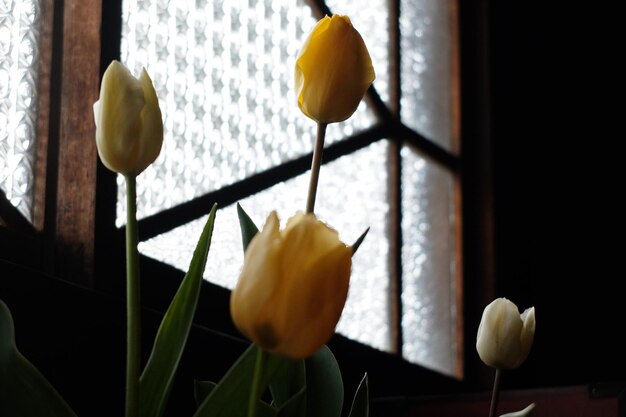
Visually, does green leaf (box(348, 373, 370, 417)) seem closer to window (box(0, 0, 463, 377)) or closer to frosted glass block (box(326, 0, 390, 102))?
window (box(0, 0, 463, 377))

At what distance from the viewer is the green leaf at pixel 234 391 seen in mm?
586

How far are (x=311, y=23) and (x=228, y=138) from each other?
0.91 feet

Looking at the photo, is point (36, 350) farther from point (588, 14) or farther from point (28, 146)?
point (588, 14)

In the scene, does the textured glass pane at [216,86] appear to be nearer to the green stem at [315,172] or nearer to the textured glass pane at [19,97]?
the textured glass pane at [19,97]

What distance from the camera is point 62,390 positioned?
89 centimetres

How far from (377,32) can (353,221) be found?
13.3 inches

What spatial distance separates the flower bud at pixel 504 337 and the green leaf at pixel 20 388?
31cm

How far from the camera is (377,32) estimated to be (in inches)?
62.7

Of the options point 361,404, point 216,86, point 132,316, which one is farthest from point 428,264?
point 132,316

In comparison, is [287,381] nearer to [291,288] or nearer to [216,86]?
[291,288]

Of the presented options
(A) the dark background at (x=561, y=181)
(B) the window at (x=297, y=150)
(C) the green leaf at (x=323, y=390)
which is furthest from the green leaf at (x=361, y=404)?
(A) the dark background at (x=561, y=181)

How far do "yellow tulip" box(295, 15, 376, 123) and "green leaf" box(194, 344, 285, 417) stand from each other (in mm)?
165

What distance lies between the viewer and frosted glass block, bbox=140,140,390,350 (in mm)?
1178

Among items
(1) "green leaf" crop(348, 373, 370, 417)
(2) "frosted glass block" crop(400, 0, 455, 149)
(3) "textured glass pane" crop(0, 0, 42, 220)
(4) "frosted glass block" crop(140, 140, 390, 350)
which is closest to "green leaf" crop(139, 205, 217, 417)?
(1) "green leaf" crop(348, 373, 370, 417)
